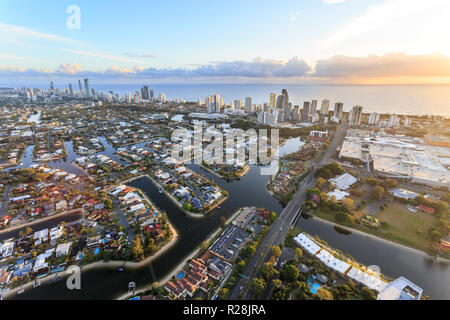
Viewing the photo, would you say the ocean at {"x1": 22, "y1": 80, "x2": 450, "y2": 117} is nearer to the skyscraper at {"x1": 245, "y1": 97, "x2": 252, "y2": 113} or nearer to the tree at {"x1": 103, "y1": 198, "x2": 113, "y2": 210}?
the skyscraper at {"x1": 245, "y1": 97, "x2": 252, "y2": 113}

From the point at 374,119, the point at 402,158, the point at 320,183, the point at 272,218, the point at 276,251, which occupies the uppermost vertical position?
the point at 374,119

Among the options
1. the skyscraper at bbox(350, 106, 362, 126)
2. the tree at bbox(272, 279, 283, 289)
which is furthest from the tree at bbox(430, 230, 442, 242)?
the skyscraper at bbox(350, 106, 362, 126)

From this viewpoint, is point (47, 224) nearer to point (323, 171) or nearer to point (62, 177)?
point (62, 177)

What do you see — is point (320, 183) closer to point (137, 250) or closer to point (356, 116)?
point (137, 250)

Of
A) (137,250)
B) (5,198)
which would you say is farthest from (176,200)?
(5,198)

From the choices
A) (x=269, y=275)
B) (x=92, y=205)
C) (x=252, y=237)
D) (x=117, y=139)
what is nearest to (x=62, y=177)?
(x=92, y=205)

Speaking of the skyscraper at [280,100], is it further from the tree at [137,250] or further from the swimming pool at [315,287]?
the tree at [137,250]
